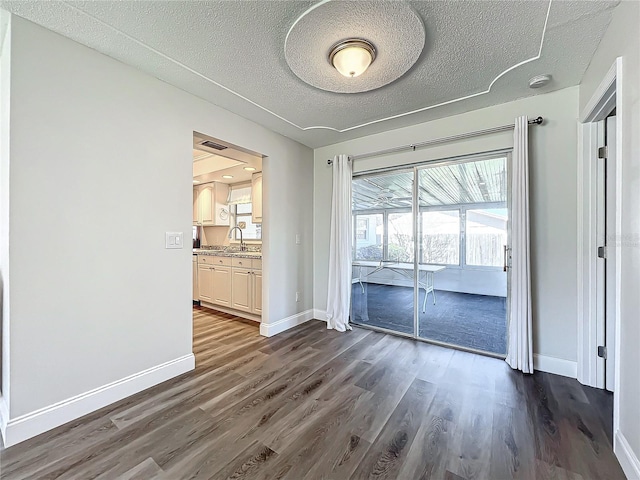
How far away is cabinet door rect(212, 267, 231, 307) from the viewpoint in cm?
422

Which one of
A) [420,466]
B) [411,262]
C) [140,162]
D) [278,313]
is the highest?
[140,162]

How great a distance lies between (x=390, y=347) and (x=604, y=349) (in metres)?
1.76

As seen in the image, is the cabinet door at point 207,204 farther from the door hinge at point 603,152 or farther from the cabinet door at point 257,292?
the door hinge at point 603,152

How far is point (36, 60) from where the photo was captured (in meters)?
1.73

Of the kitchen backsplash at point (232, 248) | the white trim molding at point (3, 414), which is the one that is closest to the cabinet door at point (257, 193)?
the kitchen backsplash at point (232, 248)

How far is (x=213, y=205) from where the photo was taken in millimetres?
5402

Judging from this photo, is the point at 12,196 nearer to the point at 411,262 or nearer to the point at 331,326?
the point at 331,326

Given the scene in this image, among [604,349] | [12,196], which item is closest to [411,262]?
[604,349]

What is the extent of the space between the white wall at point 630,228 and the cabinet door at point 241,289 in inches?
142

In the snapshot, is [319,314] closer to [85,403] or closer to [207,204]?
[85,403]

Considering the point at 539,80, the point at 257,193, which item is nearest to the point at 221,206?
the point at 257,193

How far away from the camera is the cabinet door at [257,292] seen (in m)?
3.82

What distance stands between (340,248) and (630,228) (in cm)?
263

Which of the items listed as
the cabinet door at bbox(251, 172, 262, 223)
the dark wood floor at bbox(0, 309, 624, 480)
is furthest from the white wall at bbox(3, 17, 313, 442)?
the cabinet door at bbox(251, 172, 262, 223)
